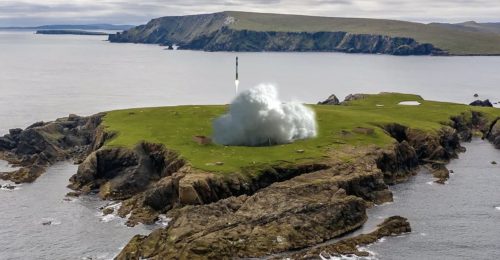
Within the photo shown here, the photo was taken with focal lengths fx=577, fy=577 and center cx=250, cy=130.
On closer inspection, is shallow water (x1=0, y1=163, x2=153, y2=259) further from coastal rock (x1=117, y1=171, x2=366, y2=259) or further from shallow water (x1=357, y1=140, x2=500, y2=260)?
shallow water (x1=357, y1=140, x2=500, y2=260)

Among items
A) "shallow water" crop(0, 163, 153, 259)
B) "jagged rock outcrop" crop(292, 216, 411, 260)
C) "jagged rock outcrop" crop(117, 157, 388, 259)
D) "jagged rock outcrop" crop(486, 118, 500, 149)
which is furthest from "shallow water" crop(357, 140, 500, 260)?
"shallow water" crop(0, 163, 153, 259)

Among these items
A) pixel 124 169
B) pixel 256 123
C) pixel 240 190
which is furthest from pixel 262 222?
pixel 124 169

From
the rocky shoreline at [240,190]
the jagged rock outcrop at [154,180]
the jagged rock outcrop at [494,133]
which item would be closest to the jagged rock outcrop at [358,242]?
the rocky shoreline at [240,190]

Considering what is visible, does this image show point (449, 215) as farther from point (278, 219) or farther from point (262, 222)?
point (262, 222)

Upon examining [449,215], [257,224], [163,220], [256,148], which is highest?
[256,148]

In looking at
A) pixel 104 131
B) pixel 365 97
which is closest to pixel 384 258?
pixel 104 131

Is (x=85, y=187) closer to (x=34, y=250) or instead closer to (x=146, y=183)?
(x=146, y=183)
